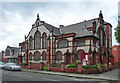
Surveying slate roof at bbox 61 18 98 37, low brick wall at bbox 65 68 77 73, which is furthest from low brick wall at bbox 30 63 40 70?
slate roof at bbox 61 18 98 37

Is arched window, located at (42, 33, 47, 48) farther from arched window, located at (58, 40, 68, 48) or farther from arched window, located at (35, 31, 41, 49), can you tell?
arched window, located at (58, 40, 68, 48)

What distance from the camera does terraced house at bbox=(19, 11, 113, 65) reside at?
28734mm

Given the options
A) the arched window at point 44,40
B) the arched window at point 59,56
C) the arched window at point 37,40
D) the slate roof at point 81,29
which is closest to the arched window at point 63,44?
the arched window at point 59,56

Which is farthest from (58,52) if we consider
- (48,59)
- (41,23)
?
(41,23)

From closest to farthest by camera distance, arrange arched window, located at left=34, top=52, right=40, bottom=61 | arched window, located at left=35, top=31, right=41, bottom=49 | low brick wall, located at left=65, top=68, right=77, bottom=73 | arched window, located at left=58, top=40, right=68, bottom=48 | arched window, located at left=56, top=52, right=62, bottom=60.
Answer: low brick wall, located at left=65, top=68, right=77, bottom=73 < arched window, located at left=58, top=40, right=68, bottom=48 < arched window, located at left=56, top=52, right=62, bottom=60 < arched window, located at left=34, top=52, right=40, bottom=61 < arched window, located at left=35, top=31, right=41, bottom=49

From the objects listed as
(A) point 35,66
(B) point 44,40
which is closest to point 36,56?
(B) point 44,40

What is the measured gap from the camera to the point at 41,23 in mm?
36250

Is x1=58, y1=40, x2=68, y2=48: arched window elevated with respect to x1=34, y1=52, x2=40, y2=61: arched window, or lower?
elevated

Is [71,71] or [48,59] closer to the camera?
[71,71]

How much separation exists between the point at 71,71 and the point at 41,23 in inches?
737

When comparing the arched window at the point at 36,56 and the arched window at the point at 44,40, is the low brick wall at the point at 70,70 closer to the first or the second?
the arched window at the point at 44,40

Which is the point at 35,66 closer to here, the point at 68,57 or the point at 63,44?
the point at 68,57

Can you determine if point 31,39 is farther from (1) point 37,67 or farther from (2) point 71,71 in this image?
(2) point 71,71

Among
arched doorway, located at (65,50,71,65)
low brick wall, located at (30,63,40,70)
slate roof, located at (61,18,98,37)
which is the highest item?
slate roof, located at (61,18,98,37)
